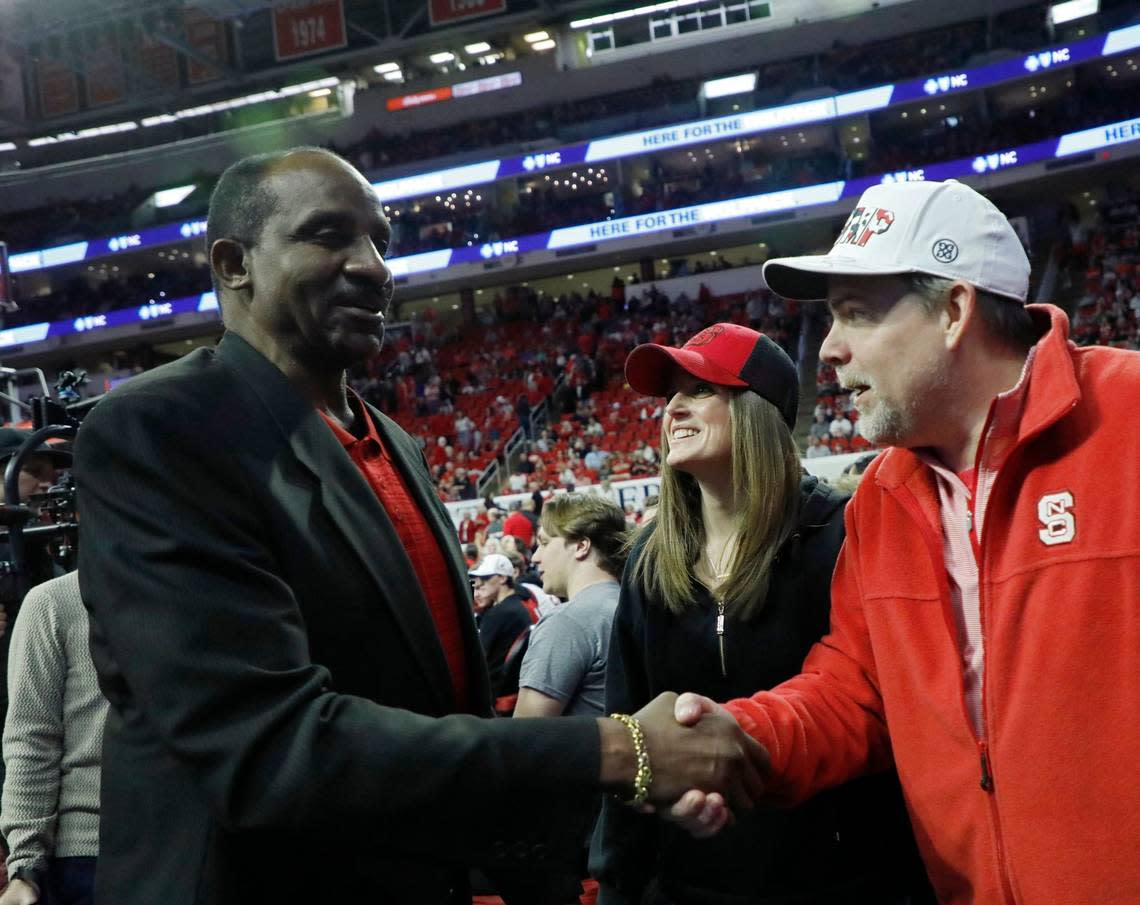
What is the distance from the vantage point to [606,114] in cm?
2828

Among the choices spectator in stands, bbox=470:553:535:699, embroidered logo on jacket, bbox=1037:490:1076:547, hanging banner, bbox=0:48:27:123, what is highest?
hanging banner, bbox=0:48:27:123

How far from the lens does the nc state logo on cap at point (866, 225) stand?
2127mm

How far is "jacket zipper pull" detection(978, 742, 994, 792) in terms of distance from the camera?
1.85 m

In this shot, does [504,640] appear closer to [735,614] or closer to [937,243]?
[735,614]

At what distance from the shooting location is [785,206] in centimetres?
2550

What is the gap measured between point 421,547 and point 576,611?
181cm

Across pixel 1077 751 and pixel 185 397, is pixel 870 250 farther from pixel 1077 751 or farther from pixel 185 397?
pixel 185 397

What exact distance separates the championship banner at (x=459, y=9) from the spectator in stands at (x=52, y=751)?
2735 centimetres

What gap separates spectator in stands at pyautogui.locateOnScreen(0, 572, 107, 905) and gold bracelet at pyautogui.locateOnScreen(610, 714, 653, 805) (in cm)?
181

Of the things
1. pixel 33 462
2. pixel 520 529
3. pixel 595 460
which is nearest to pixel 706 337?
pixel 33 462

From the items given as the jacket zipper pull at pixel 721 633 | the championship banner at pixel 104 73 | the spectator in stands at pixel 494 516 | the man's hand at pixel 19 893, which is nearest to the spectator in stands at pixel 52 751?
the man's hand at pixel 19 893

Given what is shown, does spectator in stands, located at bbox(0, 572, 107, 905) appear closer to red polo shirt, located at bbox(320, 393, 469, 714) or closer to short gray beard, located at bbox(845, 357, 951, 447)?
red polo shirt, located at bbox(320, 393, 469, 714)

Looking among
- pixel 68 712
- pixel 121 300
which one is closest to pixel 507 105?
pixel 121 300

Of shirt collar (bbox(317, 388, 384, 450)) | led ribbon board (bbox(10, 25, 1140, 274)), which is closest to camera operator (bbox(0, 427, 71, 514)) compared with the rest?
shirt collar (bbox(317, 388, 384, 450))
